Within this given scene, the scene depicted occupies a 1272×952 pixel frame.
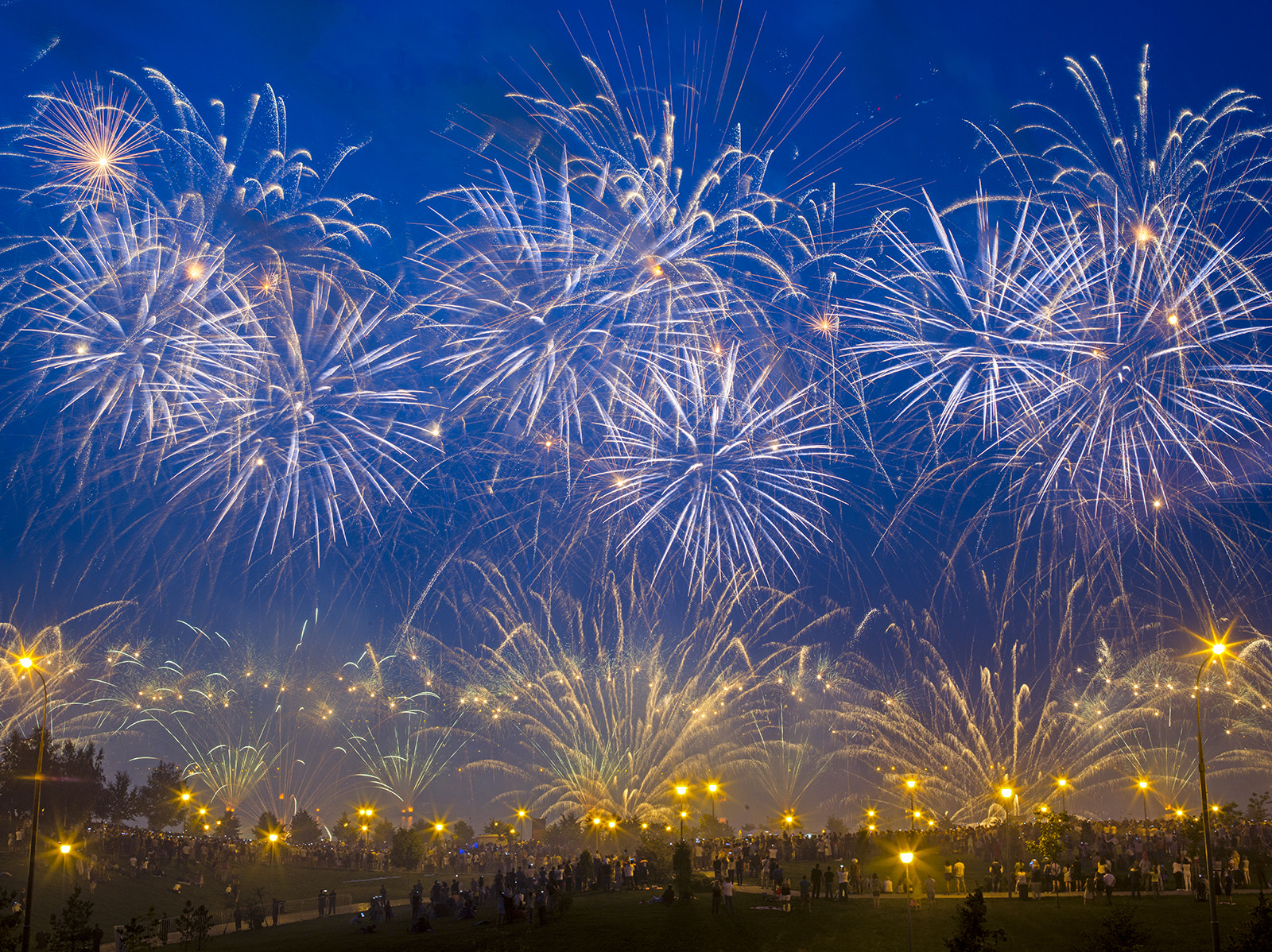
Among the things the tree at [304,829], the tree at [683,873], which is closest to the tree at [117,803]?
the tree at [304,829]

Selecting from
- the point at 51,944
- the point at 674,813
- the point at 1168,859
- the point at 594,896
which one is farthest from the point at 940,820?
the point at 51,944

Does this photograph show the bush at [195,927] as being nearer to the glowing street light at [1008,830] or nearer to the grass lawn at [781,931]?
the grass lawn at [781,931]

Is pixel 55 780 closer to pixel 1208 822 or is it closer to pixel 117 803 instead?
pixel 117 803

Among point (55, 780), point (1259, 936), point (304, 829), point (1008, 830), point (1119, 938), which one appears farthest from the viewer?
point (304, 829)

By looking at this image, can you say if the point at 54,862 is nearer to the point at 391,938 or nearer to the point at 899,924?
the point at 391,938

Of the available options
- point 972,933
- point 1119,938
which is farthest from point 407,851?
point 1119,938
